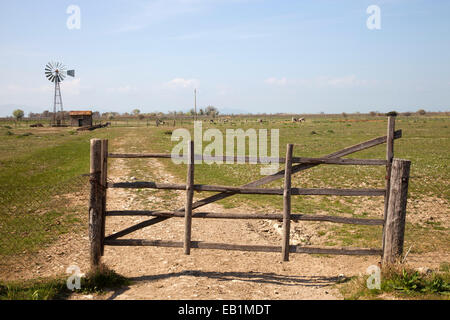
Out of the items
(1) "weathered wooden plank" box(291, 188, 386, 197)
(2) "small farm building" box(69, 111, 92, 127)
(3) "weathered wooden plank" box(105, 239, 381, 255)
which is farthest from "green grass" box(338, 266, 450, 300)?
(2) "small farm building" box(69, 111, 92, 127)

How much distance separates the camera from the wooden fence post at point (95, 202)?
7.43m

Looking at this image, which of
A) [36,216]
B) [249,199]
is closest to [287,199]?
[249,199]

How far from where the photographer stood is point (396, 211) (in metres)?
7.31

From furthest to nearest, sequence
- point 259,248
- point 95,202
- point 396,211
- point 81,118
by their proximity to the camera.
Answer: point 81,118
point 259,248
point 95,202
point 396,211

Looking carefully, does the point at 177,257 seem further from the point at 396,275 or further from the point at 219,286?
the point at 396,275

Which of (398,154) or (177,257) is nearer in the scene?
(177,257)

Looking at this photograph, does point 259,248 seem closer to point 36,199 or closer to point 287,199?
point 287,199

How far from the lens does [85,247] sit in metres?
9.88

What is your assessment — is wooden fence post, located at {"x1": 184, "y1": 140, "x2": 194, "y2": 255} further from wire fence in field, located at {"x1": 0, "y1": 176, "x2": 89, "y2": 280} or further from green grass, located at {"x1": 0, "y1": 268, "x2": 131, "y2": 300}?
wire fence in field, located at {"x1": 0, "y1": 176, "x2": 89, "y2": 280}

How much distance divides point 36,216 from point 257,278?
913 cm

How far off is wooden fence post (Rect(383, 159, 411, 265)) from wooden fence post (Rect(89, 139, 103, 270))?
621 cm

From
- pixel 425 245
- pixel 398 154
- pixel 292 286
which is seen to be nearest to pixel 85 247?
pixel 292 286

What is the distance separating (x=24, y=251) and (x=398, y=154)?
26623 mm

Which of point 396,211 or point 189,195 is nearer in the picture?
point 396,211
